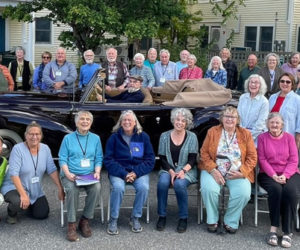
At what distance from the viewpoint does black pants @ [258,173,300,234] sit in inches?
208

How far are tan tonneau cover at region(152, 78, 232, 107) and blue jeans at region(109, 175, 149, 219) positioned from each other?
2.26 m

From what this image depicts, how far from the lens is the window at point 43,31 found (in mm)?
21438

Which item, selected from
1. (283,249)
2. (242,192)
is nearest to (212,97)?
(242,192)

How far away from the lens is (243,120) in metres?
6.66

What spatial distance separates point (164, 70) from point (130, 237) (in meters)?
4.75

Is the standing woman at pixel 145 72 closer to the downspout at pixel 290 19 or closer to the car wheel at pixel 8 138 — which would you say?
the car wheel at pixel 8 138

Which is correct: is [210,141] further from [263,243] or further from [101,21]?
[101,21]

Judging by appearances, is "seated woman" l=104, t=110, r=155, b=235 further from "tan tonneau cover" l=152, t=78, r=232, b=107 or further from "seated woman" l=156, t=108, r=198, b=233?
"tan tonneau cover" l=152, t=78, r=232, b=107

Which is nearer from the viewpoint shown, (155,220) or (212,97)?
(155,220)

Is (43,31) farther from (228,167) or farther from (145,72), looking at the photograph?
(228,167)

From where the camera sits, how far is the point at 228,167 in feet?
18.6

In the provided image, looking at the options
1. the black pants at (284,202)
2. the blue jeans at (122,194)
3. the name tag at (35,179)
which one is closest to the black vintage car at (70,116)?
the name tag at (35,179)

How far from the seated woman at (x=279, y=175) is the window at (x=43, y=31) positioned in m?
17.4

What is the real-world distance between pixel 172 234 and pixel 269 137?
159cm
